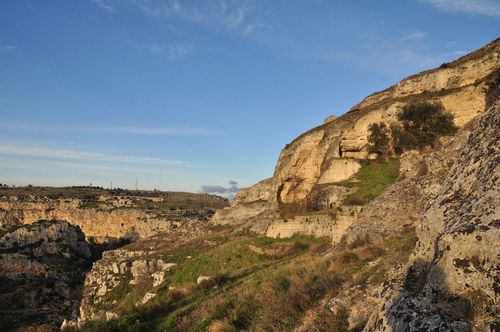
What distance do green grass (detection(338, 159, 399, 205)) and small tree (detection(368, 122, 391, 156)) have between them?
62.0 inches

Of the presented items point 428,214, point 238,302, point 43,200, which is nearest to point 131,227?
point 43,200

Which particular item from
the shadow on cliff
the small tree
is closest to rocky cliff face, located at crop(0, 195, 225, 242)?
the small tree

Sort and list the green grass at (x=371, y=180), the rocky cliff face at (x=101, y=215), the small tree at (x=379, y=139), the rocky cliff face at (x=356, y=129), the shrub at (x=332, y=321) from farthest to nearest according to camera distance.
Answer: the rocky cliff face at (x=101, y=215)
the small tree at (x=379, y=139)
the rocky cliff face at (x=356, y=129)
the green grass at (x=371, y=180)
the shrub at (x=332, y=321)

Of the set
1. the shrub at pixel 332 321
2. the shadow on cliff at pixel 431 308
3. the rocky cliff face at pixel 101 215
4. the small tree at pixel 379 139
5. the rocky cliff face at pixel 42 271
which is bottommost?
the rocky cliff face at pixel 42 271

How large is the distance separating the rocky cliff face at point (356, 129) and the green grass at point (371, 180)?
4.43ft

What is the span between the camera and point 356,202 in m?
23.3

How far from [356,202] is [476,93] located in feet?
37.2

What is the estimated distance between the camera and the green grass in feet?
77.8

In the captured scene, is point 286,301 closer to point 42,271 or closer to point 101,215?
point 42,271

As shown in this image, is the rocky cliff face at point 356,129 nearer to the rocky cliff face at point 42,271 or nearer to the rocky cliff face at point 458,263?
the rocky cliff face at point 42,271

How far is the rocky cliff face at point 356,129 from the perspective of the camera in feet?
88.0

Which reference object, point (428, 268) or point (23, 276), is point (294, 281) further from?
point (23, 276)

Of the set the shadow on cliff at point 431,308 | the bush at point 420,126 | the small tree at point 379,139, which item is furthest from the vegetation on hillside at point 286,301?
the bush at point 420,126

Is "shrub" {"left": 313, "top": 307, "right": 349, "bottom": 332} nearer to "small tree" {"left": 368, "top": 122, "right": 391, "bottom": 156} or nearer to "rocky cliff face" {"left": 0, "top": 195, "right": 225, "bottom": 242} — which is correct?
"small tree" {"left": 368, "top": 122, "right": 391, "bottom": 156}
